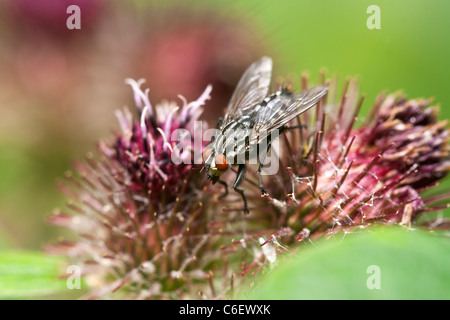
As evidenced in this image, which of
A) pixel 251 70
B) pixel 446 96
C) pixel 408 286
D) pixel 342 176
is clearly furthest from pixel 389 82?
pixel 408 286

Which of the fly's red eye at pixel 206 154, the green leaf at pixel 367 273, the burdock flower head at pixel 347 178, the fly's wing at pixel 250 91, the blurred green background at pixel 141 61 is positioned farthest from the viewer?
the blurred green background at pixel 141 61

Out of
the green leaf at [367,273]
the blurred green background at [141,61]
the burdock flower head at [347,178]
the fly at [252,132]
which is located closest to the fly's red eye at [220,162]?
the fly at [252,132]

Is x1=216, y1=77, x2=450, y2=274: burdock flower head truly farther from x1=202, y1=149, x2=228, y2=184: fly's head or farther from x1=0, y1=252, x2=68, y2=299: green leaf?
x1=0, y1=252, x2=68, y2=299: green leaf

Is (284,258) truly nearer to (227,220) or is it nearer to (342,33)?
(227,220)

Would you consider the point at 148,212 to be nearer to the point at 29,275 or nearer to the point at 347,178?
the point at 29,275

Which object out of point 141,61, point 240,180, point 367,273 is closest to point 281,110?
point 240,180

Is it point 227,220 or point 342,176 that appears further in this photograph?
point 227,220

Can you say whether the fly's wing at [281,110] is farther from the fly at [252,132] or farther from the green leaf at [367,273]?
the green leaf at [367,273]
